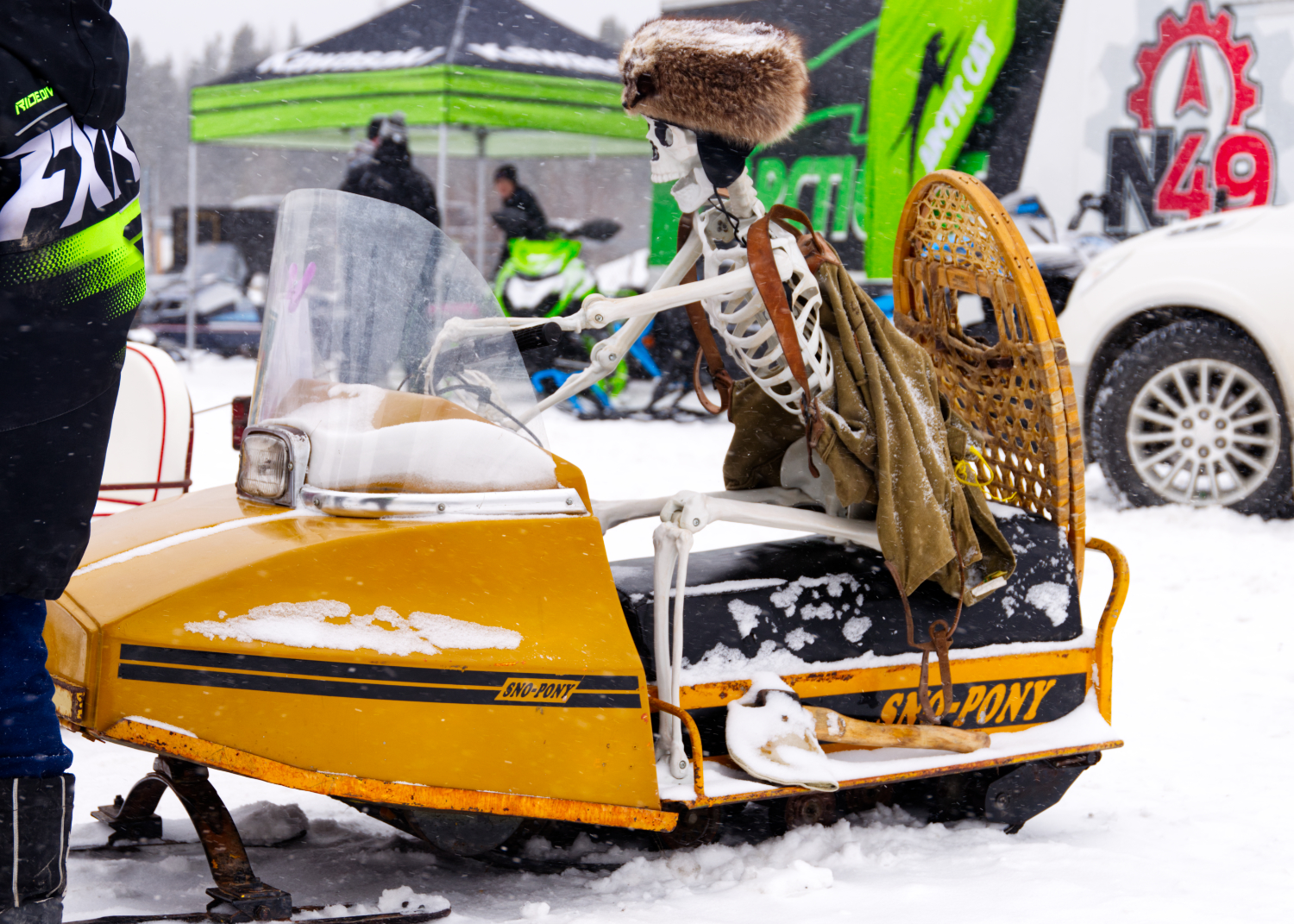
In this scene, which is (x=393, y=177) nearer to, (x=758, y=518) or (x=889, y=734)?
(x=758, y=518)

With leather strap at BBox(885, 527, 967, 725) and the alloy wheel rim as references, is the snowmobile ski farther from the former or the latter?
the alloy wheel rim

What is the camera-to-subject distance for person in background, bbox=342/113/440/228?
7.82 metres

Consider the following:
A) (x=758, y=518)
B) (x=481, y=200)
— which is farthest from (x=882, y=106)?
(x=758, y=518)

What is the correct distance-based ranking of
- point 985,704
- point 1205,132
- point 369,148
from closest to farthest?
point 985,704
point 1205,132
point 369,148

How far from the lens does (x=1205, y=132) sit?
7859 millimetres

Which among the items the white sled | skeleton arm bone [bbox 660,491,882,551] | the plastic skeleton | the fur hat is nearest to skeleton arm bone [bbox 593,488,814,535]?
the plastic skeleton

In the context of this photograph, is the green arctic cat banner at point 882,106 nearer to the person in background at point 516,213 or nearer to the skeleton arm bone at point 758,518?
the person in background at point 516,213

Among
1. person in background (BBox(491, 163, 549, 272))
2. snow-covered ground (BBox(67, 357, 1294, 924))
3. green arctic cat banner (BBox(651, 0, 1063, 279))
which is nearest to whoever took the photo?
snow-covered ground (BBox(67, 357, 1294, 924))

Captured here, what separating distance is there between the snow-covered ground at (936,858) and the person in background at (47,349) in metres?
0.42

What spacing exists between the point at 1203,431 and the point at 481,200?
7.76 m

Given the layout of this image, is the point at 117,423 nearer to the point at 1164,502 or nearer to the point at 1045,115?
the point at 1164,502

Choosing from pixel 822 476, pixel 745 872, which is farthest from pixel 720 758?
pixel 822 476

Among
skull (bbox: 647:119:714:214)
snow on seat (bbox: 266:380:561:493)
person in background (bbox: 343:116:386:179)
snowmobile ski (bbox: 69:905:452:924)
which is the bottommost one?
snowmobile ski (bbox: 69:905:452:924)

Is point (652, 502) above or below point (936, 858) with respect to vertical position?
above
